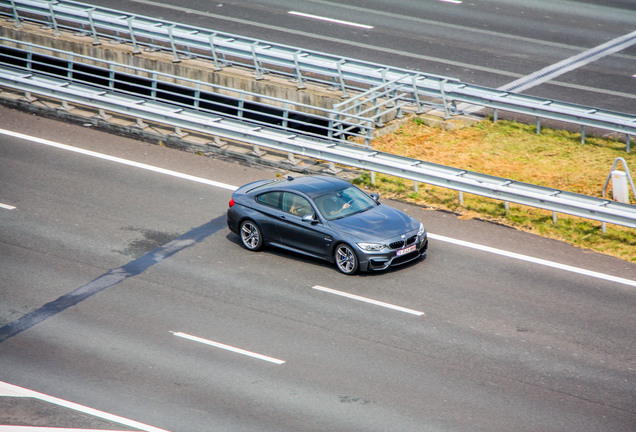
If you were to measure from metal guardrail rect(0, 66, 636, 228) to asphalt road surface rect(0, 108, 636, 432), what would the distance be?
810mm

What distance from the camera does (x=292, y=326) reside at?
1242 centimetres

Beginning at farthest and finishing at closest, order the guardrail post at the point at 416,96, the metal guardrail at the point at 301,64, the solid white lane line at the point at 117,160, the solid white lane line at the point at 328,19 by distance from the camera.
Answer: the solid white lane line at the point at 328,19
the guardrail post at the point at 416,96
the metal guardrail at the point at 301,64
the solid white lane line at the point at 117,160

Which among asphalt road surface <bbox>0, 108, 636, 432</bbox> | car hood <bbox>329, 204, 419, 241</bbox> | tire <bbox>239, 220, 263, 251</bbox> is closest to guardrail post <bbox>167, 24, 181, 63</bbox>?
asphalt road surface <bbox>0, 108, 636, 432</bbox>

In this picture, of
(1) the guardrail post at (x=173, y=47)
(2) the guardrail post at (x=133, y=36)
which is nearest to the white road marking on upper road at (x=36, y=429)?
(1) the guardrail post at (x=173, y=47)

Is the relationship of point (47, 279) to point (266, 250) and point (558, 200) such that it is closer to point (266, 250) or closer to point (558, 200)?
point (266, 250)

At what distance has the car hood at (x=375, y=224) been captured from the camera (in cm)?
1406

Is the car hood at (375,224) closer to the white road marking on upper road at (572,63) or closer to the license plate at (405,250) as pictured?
the license plate at (405,250)

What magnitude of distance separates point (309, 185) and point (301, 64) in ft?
26.8

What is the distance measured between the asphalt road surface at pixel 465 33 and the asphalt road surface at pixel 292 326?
8309mm

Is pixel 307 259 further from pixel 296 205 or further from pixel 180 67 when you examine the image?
pixel 180 67

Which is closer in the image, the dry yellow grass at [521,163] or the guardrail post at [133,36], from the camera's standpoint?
the dry yellow grass at [521,163]

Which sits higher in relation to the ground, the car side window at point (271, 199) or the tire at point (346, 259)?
the car side window at point (271, 199)

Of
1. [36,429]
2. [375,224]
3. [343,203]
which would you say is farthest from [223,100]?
[36,429]

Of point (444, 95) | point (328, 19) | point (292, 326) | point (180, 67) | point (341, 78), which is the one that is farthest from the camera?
point (328, 19)
